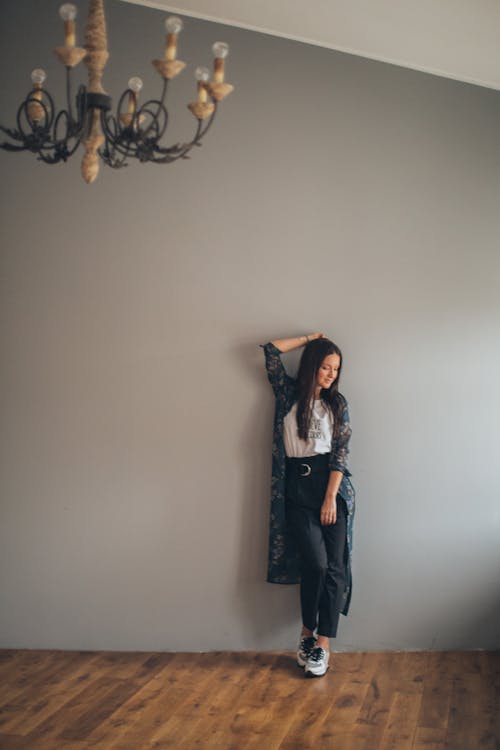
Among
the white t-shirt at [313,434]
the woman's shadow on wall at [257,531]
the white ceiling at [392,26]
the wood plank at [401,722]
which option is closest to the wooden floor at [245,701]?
the wood plank at [401,722]

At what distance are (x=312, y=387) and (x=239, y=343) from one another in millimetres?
417

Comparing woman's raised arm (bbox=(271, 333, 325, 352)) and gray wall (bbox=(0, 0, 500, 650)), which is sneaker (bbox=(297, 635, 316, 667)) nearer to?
gray wall (bbox=(0, 0, 500, 650))

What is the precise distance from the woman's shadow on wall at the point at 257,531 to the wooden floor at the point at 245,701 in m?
0.12

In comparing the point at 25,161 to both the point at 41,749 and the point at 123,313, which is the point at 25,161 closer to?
the point at 123,313

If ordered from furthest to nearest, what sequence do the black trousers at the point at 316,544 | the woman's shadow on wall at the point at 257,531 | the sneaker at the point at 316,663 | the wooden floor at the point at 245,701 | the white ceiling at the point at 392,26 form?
1. the woman's shadow on wall at the point at 257,531
2. the black trousers at the point at 316,544
3. the sneaker at the point at 316,663
4. the white ceiling at the point at 392,26
5. the wooden floor at the point at 245,701

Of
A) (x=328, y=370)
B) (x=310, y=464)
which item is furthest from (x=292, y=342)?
(x=310, y=464)

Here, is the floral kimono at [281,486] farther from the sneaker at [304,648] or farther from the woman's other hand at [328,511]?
the sneaker at [304,648]

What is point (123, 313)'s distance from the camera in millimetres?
4277

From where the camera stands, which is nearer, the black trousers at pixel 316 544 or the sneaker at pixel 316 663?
the sneaker at pixel 316 663

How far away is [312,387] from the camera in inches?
166

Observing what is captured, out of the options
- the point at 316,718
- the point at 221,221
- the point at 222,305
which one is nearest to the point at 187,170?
the point at 221,221

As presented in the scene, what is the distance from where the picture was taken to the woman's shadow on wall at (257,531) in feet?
14.3

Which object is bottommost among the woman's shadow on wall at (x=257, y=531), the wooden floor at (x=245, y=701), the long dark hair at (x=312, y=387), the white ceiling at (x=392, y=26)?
the wooden floor at (x=245, y=701)

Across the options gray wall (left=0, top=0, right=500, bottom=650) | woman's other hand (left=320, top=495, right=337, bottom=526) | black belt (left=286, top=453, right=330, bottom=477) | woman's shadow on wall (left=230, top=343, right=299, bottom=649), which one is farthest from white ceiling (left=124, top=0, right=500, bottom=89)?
woman's other hand (left=320, top=495, right=337, bottom=526)
